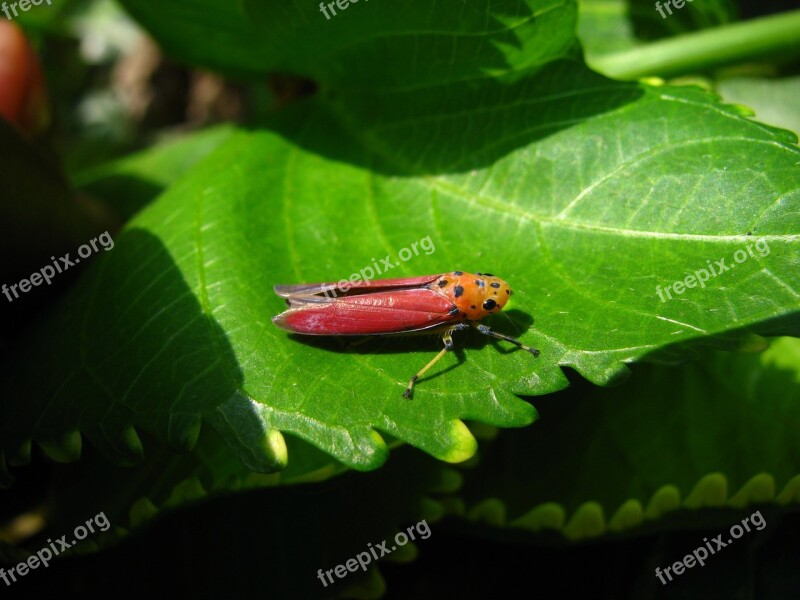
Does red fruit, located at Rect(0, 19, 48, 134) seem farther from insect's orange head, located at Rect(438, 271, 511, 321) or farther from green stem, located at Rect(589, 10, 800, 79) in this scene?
green stem, located at Rect(589, 10, 800, 79)

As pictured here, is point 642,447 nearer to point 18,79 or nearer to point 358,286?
point 358,286

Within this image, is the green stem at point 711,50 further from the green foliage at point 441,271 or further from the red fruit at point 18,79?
the red fruit at point 18,79

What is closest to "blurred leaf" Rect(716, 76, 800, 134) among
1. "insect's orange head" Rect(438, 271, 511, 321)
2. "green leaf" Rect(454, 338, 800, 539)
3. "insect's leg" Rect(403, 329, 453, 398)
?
"green leaf" Rect(454, 338, 800, 539)

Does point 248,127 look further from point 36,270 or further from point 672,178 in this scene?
point 672,178

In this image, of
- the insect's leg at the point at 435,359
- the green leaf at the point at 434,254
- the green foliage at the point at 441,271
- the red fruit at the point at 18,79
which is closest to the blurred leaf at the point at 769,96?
the green foliage at the point at 441,271

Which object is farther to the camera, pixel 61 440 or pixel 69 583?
pixel 69 583

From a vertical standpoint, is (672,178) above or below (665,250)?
above

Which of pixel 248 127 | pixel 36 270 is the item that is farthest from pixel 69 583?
pixel 248 127
